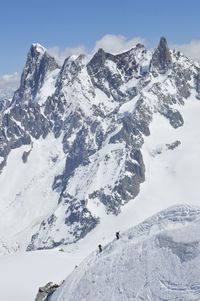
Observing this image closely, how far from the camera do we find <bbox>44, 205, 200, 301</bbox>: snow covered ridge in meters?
37.3

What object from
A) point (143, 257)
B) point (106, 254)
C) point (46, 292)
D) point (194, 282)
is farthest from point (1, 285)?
point (194, 282)

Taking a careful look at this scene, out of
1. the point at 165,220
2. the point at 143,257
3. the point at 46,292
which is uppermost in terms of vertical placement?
the point at 165,220

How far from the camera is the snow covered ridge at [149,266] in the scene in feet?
123

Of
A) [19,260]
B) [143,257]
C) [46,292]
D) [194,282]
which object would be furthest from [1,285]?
[194,282]

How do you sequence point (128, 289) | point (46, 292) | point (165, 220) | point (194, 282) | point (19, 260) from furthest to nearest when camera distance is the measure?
point (19, 260), point (46, 292), point (165, 220), point (128, 289), point (194, 282)

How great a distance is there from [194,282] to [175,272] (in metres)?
1.82

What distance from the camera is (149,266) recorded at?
39.6 meters

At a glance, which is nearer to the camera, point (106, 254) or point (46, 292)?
point (106, 254)

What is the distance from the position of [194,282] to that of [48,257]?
133ft

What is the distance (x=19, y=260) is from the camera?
74688 millimetres

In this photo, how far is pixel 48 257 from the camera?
74.7 m

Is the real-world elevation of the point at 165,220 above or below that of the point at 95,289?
above

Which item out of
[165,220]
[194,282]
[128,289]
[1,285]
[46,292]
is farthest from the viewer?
[1,285]

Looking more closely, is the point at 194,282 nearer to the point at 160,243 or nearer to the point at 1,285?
the point at 160,243
